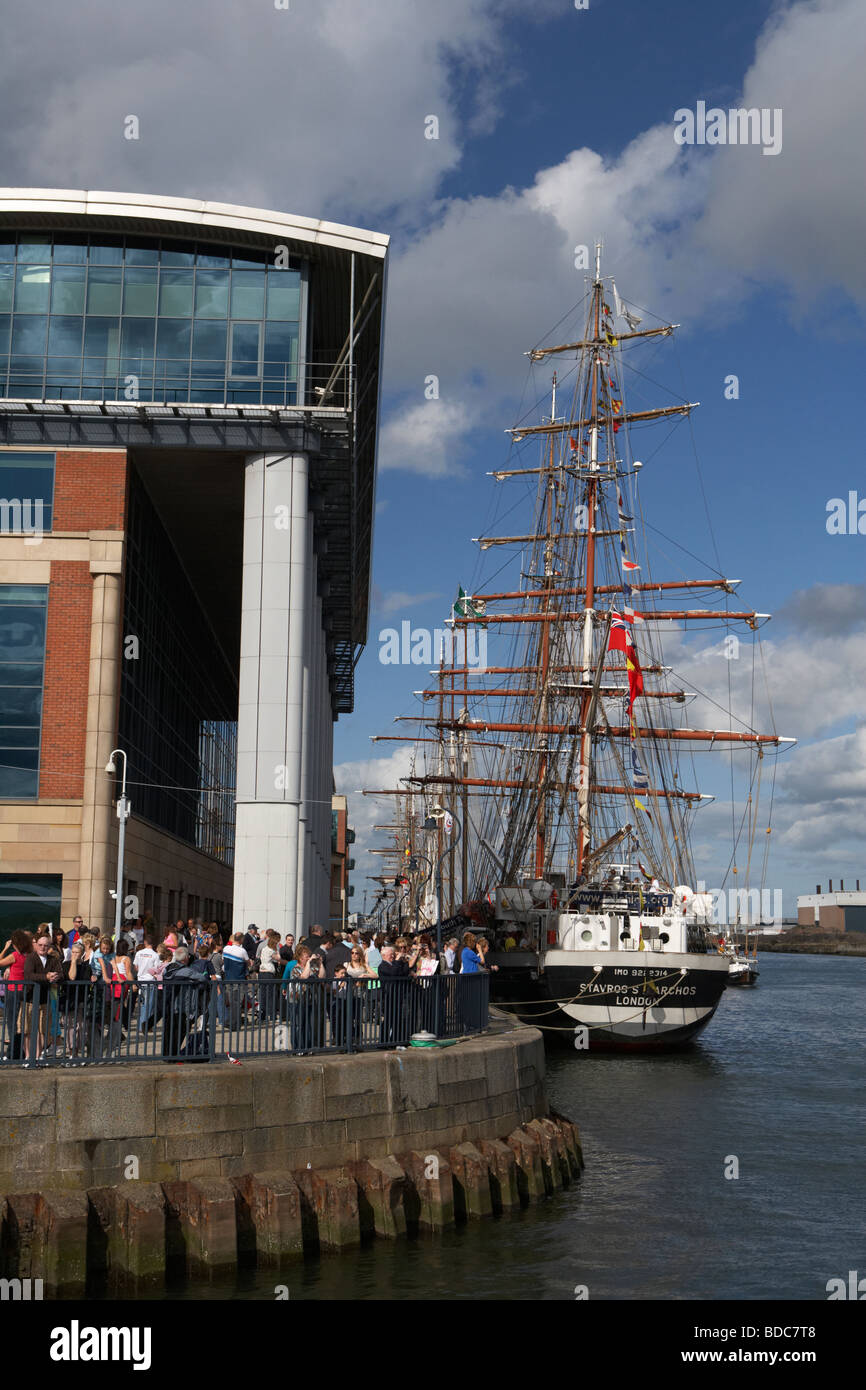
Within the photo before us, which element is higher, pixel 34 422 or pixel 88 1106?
pixel 34 422

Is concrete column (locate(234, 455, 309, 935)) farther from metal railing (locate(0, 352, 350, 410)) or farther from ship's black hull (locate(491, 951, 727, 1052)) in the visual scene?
ship's black hull (locate(491, 951, 727, 1052))

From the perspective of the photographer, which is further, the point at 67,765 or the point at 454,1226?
the point at 67,765

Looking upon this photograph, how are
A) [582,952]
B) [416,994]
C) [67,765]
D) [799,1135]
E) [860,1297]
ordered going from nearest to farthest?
1. [860,1297]
2. [416,994]
3. [799,1135]
4. [67,765]
5. [582,952]

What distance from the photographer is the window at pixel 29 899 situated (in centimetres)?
3375

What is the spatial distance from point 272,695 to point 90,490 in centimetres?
712

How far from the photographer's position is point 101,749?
114 ft

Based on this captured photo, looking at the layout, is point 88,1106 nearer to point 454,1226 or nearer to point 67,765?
point 454,1226

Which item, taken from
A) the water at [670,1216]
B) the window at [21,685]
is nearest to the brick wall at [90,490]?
the window at [21,685]

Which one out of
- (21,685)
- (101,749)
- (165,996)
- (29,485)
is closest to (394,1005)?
(165,996)

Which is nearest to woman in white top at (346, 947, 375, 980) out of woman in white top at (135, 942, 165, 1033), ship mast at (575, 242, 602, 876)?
woman in white top at (135, 942, 165, 1033)

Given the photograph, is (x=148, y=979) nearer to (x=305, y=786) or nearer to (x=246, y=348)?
(x=305, y=786)

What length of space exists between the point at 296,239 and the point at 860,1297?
29806 millimetres

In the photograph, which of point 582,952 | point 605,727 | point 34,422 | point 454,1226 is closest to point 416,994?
point 454,1226

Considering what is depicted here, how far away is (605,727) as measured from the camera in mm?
61500
